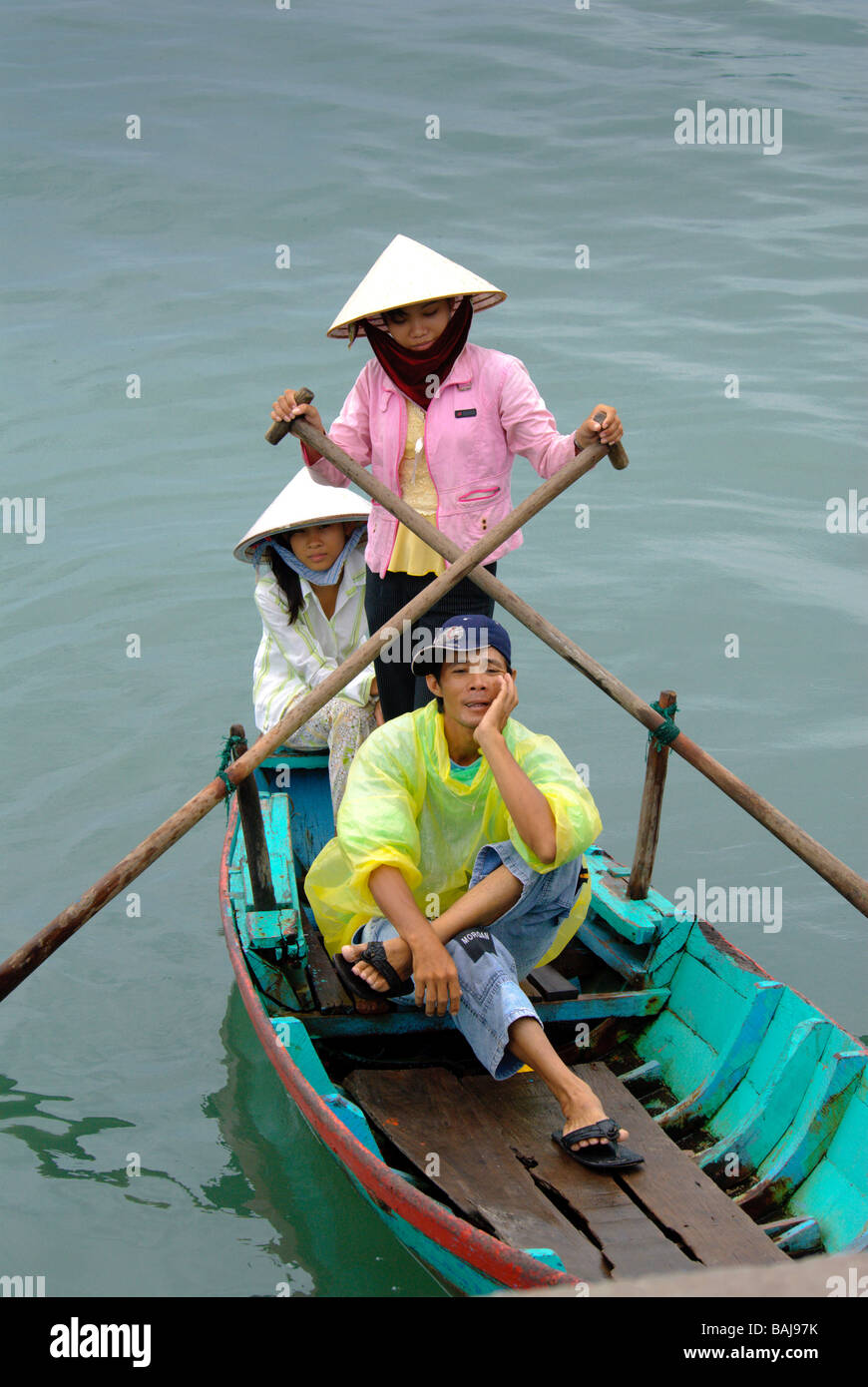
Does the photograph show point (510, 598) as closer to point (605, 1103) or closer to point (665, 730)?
point (665, 730)

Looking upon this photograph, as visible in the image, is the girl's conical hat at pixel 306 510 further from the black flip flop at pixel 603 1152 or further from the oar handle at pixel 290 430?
the black flip flop at pixel 603 1152

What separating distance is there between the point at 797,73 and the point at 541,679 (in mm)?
12054

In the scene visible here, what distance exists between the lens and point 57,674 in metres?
7.55

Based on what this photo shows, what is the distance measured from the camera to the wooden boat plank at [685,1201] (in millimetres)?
3320

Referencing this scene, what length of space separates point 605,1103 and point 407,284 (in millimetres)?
2374

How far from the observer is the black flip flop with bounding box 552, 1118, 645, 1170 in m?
3.57

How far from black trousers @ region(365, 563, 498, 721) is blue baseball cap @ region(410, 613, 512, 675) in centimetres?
67

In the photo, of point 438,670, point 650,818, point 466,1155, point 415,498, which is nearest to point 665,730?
point 650,818

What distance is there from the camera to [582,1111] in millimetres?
3605

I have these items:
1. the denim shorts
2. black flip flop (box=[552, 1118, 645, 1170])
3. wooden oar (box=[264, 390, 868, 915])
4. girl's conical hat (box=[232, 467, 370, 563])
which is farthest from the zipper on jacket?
black flip flop (box=[552, 1118, 645, 1170])

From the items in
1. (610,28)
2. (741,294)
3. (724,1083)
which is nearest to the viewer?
(724,1083)

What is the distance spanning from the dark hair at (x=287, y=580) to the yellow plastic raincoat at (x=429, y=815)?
1.34 m

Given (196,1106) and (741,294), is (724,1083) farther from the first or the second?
(741,294)

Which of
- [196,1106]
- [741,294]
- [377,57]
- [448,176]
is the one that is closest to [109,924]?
[196,1106]
